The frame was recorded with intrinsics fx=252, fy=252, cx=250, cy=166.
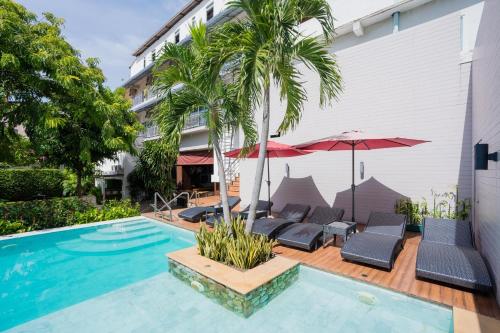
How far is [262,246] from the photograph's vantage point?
5926 mm

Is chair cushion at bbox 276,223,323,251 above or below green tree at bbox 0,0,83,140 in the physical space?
below

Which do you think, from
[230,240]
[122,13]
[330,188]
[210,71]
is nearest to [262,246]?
[230,240]

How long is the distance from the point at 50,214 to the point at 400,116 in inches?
577

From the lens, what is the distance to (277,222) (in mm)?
8422

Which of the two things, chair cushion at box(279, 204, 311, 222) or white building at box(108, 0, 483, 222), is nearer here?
white building at box(108, 0, 483, 222)

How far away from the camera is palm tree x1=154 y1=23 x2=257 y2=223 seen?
6.50 m

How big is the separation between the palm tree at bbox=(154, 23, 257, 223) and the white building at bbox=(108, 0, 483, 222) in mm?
628

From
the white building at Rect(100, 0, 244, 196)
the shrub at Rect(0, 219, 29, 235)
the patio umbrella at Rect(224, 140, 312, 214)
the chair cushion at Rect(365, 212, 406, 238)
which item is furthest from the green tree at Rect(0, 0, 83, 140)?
the chair cushion at Rect(365, 212, 406, 238)

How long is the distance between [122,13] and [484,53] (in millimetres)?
16967

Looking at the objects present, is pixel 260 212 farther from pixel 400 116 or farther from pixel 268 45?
pixel 268 45

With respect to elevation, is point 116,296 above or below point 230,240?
below

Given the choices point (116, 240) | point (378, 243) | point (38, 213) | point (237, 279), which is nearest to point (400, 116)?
point (378, 243)

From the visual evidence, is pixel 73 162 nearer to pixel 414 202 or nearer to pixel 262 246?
pixel 262 246

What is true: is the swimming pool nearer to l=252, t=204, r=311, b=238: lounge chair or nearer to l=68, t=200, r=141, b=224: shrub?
l=252, t=204, r=311, b=238: lounge chair
